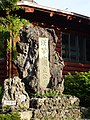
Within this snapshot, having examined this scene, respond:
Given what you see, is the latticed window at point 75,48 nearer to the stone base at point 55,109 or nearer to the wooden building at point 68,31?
the wooden building at point 68,31

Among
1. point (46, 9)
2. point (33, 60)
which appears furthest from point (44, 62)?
point (46, 9)

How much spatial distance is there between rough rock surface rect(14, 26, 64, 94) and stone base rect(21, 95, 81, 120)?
878 mm

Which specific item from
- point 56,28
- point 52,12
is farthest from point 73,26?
point 52,12

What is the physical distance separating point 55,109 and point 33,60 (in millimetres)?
2005

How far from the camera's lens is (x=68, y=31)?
19.5m

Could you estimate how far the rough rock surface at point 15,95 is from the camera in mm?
11180

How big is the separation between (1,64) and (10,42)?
4.14 ft

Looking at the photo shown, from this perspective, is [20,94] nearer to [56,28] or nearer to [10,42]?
[10,42]

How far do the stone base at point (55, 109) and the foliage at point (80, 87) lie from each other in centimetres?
225

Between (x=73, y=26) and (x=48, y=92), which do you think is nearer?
(x=48, y=92)

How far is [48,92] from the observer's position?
12867mm

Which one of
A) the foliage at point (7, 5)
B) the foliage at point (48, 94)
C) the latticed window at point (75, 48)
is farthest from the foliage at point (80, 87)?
the foliage at point (7, 5)

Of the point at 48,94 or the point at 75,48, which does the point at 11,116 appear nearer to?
the point at 48,94

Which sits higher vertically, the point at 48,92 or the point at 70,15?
the point at 70,15
